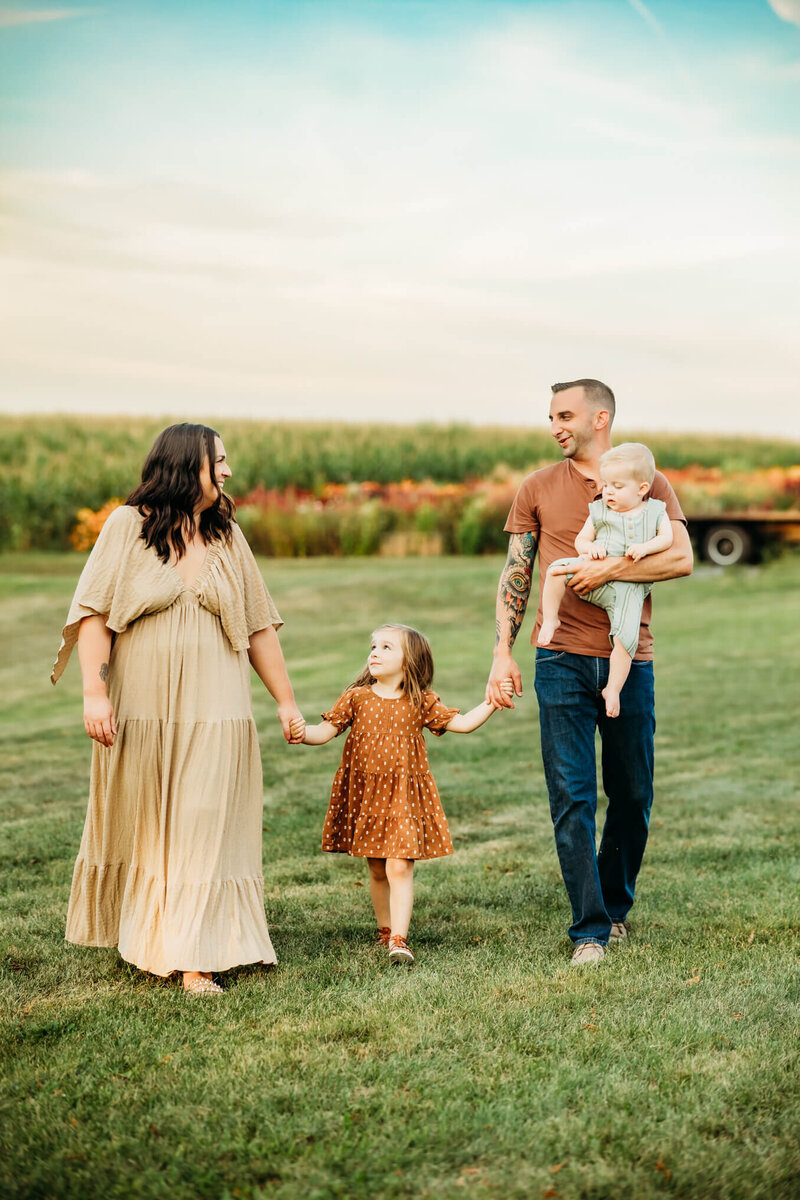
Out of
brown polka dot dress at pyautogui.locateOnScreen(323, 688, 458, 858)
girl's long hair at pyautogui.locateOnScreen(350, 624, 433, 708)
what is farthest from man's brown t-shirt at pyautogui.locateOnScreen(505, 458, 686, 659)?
brown polka dot dress at pyautogui.locateOnScreen(323, 688, 458, 858)

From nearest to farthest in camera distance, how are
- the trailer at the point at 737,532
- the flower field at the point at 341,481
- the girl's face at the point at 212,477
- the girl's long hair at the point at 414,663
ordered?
the girl's face at the point at 212,477 < the girl's long hair at the point at 414,663 < the trailer at the point at 737,532 < the flower field at the point at 341,481

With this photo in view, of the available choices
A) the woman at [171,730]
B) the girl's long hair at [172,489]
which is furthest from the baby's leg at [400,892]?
the girl's long hair at [172,489]

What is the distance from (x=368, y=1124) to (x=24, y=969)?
6.31 feet

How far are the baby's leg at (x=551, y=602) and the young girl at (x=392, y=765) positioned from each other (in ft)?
1.27

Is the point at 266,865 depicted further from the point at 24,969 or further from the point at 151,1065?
the point at 151,1065

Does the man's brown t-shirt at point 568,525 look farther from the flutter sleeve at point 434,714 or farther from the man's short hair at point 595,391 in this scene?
the flutter sleeve at point 434,714

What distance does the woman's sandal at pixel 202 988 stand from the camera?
432 centimetres

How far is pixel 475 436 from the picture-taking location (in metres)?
30.3

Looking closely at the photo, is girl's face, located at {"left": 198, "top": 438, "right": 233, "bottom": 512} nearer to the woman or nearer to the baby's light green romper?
the woman

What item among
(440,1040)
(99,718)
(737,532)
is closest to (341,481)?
(737,532)

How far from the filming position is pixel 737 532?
899 inches

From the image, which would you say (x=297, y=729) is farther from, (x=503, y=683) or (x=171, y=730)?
(x=503, y=683)

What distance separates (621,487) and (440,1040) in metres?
2.00

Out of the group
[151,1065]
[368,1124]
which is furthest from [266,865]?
[368,1124]
